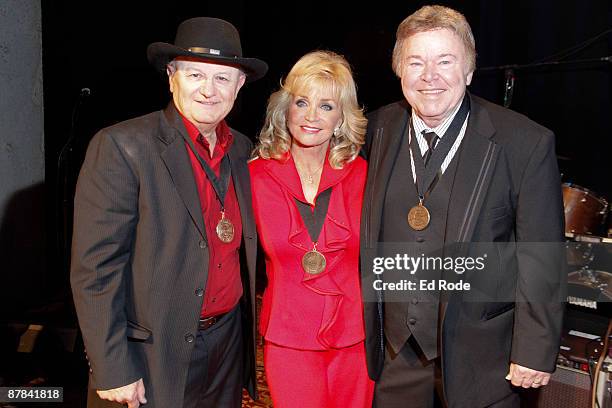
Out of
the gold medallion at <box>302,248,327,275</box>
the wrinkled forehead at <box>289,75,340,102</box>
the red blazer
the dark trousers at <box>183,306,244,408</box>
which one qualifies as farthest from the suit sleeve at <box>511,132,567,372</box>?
the dark trousers at <box>183,306,244,408</box>

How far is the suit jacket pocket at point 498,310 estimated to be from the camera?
2.06 m

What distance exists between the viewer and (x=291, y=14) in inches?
248

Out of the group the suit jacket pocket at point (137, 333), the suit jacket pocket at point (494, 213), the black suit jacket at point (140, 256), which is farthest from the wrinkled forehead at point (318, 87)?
the suit jacket pocket at point (137, 333)

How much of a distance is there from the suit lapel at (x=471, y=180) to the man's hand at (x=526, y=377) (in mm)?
491

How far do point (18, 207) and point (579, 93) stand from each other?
4312 millimetres

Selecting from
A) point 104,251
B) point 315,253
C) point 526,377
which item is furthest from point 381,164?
point 104,251

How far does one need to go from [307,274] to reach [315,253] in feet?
0.29

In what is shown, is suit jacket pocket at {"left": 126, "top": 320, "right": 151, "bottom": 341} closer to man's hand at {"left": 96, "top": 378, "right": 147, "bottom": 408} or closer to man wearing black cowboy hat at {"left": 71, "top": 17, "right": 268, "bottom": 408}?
man wearing black cowboy hat at {"left": 71, "top": 17, "right": 268, "bottom": 408}

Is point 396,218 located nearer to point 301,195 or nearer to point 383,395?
point 301,195

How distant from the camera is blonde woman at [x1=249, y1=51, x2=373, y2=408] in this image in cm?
230

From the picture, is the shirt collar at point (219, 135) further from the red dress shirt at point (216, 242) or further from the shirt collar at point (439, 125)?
the shirt collar at point (439, 125)

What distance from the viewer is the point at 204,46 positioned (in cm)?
206

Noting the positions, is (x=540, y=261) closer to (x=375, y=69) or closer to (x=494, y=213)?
(x=494, y=213)

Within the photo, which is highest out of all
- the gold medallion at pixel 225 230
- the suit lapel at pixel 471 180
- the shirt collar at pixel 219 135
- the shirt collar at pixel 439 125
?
the shirt collar at pixel 439 125
